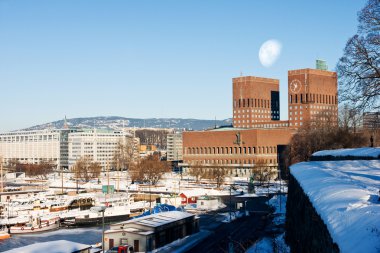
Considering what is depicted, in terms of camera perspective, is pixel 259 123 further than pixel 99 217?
Yes

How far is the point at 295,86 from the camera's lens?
15012 centimetres

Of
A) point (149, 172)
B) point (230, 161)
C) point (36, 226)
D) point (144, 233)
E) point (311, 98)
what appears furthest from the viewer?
point (311, 98)

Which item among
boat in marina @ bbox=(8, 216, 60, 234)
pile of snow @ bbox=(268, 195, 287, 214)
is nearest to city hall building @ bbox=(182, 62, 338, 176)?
pile of snow @ bbox=(268, 195, 287, 214)

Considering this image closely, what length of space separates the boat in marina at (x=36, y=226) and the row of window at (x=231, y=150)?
74324mm

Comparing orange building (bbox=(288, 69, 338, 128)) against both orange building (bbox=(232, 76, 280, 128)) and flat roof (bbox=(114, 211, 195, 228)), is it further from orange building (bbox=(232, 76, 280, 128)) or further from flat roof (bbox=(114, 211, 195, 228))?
flat roof (bbox=(114, 211, 195, 228))

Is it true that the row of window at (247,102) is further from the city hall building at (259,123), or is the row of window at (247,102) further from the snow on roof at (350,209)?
the snow on roof at (350,209)

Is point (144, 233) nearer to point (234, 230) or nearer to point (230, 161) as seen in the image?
point (234, 230)

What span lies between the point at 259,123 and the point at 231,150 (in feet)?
90.0

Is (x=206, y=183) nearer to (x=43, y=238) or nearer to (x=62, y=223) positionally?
(x=62, y=223)

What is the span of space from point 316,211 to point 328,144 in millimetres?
54655

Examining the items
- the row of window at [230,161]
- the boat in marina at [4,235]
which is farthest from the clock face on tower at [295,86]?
the boat in marina at [4,235]

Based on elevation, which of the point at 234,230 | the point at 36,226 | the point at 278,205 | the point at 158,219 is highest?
the point at 158,219

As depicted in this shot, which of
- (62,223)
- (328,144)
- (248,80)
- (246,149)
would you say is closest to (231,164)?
(246,149)

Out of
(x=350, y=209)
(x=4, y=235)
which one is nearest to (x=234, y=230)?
(x=4, y=235)
